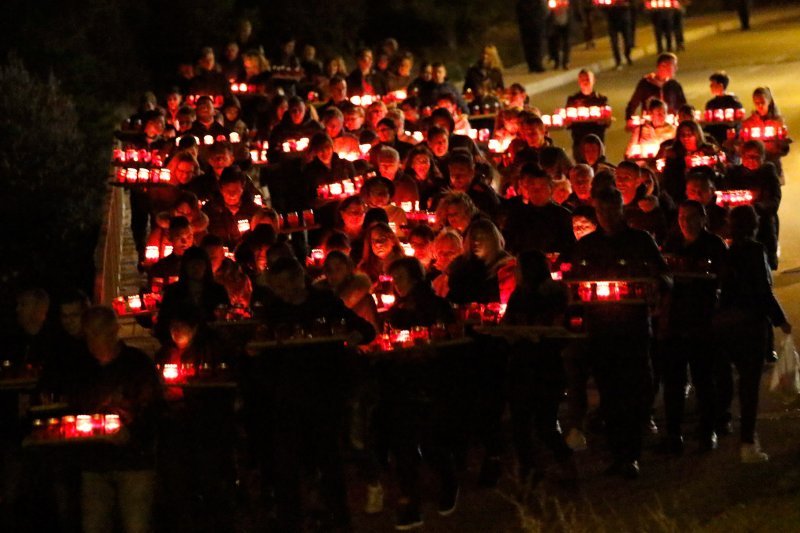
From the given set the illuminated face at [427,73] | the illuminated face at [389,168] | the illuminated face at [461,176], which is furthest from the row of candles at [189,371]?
the illuminated face at [427,73]

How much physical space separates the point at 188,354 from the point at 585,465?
2.82 metres

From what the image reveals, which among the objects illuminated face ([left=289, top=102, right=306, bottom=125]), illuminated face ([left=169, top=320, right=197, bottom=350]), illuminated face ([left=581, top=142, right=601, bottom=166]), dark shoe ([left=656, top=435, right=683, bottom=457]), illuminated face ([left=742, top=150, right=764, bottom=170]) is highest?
illuminated face ([left=289, top=102, right=306, bottom=125])

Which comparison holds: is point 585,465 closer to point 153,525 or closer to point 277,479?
point 277,479

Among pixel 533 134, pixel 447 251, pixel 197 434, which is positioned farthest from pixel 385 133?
pixel 197 434

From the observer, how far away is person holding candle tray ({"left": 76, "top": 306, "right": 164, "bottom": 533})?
928cm

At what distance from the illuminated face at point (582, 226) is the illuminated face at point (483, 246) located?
123 cm

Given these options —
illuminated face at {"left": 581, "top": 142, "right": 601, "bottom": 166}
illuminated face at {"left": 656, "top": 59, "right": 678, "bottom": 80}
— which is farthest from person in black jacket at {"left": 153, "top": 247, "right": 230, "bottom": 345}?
illuminated face at {"left": 656, "top": 59, "right": 678, "bottom": 80}

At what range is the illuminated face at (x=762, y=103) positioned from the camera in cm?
1698

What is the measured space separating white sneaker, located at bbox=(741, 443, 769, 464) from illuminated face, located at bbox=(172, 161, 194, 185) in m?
6.25

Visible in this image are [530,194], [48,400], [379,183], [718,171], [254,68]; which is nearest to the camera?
[48,400]

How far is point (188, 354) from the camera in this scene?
9.92 metres

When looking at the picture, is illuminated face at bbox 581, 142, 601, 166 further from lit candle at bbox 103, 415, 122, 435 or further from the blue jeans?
lit candle at bbox 103, 415, 122, 435

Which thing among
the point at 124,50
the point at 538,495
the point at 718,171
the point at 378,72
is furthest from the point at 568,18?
the point at 538,495

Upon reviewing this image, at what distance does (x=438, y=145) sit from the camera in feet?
52.1
